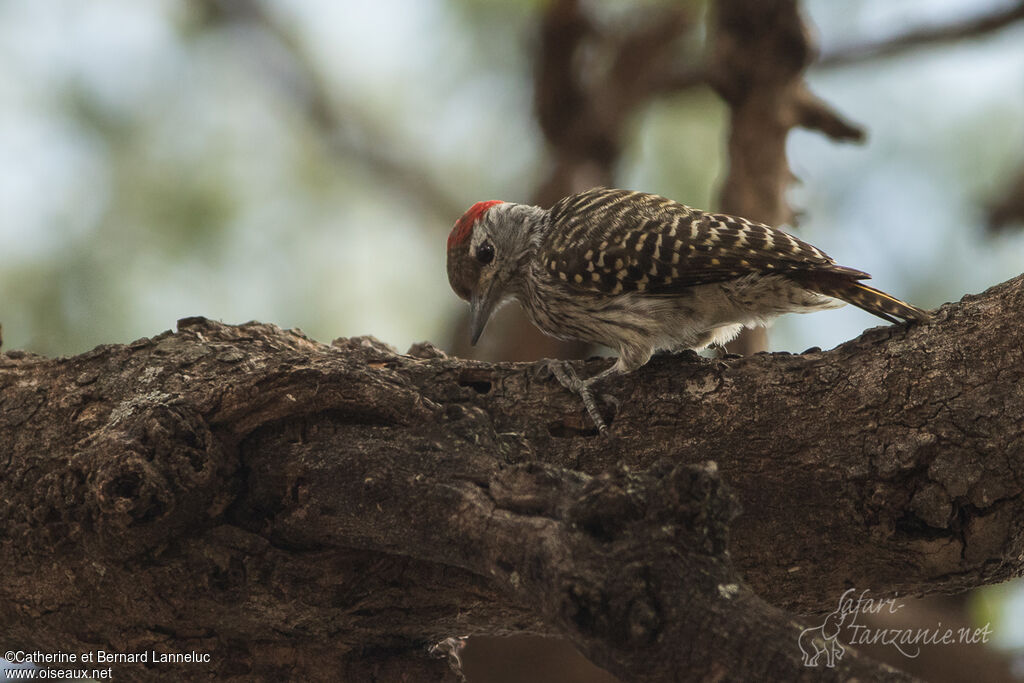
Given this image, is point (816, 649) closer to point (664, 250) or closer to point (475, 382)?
point (475, 382)

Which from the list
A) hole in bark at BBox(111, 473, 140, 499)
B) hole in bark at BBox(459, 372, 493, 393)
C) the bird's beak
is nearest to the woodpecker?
hole in bark at BBox(459, 372, 493, 393)

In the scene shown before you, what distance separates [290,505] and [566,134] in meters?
4.98

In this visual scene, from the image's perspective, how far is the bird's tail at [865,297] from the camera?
10.2 ft

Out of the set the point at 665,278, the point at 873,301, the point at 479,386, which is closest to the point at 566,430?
the point at 479,386

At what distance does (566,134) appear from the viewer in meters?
7.30

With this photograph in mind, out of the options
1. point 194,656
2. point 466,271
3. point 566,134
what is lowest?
point 194,656

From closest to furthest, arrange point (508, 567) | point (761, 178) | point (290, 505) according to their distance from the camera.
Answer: point (508, 567) → point (290, 505) → point (761, 178)

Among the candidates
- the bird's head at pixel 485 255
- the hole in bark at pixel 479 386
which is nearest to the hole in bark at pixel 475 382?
the hole in bark at pixel 479 386

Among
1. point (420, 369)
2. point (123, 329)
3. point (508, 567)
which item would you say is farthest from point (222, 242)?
point (508, 567)

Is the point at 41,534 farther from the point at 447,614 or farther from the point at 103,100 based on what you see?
the point at 103,100

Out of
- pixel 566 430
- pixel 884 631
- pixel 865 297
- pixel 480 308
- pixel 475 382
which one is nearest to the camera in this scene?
pixel 566 430

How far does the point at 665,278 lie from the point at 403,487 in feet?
5.76

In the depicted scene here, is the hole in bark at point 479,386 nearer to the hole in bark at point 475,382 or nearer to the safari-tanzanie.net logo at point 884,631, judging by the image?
the hole in bark at point 475,382

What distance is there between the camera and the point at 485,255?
5.02 m
